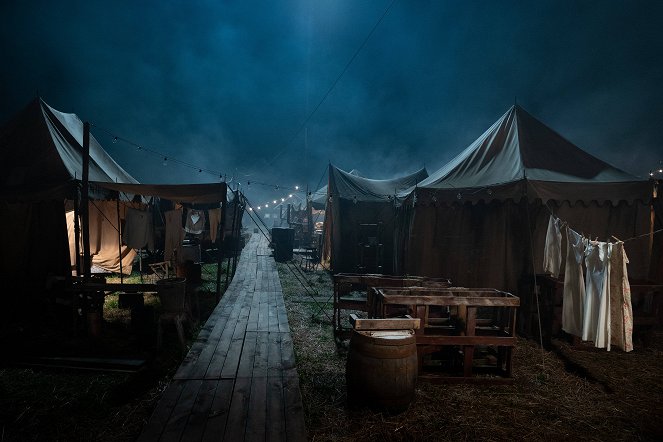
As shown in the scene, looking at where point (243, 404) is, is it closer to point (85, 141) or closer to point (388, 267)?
point (85, 141)

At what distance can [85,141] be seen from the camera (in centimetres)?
629

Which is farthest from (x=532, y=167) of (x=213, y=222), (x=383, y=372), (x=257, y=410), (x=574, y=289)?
(x=213, y=222)

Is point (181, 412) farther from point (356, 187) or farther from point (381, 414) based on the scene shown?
Answer: point (356, 187)

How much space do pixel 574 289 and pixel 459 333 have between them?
2.42 m

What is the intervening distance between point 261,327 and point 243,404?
2.65 m

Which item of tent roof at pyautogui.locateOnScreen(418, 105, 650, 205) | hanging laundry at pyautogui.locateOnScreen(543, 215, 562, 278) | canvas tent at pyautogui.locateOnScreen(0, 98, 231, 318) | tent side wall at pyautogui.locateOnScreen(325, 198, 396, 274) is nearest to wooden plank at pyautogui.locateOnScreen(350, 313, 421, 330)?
hanging laundry at pyautogui.locateOnScreen(543, 215, 562, 278)

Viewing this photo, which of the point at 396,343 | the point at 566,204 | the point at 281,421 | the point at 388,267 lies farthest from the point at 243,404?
the point at 388,267

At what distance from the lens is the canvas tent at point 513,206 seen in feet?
22.0

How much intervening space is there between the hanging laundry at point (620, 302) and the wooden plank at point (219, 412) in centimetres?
586

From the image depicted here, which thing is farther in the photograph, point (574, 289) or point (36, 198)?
point (36, 198)

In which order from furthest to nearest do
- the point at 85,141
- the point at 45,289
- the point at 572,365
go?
1. the point at 45,289
2. the point at 85,141
3. the point at 572,365

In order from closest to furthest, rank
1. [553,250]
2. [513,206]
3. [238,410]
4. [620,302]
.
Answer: [238,410] → [620,302] → [553,250] → [513,206]

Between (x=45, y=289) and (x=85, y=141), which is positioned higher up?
(x=85, y=141)

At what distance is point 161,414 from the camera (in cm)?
323
